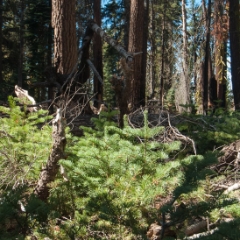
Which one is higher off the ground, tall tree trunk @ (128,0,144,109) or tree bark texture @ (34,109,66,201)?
tall tree trunk @ (128,0,144,109)

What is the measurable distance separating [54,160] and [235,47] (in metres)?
11.7

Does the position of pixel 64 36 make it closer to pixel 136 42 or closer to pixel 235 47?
pixel 136 42

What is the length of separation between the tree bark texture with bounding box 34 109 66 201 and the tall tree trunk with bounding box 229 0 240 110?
35.4ft

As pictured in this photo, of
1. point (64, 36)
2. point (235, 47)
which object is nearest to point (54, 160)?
point (64, 36)

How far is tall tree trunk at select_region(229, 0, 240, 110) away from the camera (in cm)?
1355

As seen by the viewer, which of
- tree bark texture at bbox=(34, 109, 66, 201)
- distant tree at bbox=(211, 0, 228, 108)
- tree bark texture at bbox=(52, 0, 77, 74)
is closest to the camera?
tree bark texture at bbox=(34, 109, 66, 201)

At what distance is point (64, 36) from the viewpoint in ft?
26.7

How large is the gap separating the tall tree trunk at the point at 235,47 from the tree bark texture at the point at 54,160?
10804 mm

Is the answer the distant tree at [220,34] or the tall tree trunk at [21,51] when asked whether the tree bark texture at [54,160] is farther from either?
the tall tree trunk at [21,51]

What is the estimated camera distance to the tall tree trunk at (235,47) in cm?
1355

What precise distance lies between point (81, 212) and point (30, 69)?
2092 centimetres

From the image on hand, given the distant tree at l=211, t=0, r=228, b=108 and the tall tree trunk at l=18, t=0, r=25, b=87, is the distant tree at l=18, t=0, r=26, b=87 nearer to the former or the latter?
the tall tree trunk at l=18, t=0, r=25, b=87

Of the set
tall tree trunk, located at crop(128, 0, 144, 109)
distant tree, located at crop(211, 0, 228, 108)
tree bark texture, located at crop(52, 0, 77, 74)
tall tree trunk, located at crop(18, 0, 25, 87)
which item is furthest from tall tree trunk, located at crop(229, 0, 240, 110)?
tall tree trunk, located at crop(18, 0, 25, 87)

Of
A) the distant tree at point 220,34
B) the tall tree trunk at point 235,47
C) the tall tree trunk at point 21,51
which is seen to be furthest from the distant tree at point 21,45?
the tall tree trunk at point 235,47
